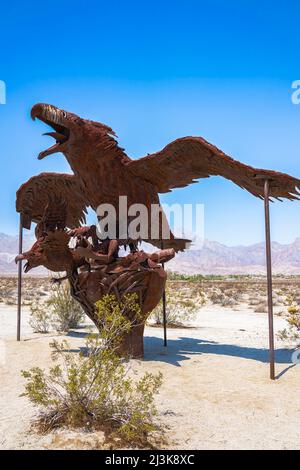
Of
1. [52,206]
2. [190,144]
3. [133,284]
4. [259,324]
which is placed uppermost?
[190,144]

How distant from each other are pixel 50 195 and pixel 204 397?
5.05 meters

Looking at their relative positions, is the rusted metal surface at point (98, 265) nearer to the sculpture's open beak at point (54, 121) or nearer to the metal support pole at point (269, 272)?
the sculpture's open beak at point (54, 121)

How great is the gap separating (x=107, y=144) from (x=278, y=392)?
15.6 ft

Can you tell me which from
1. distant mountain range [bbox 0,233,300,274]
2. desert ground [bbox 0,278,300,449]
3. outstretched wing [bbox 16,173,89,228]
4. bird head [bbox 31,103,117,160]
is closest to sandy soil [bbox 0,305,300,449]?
desert ground [bbox 0,278,300,449]

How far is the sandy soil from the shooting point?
161 inches

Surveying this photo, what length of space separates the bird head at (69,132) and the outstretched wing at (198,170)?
74 cm

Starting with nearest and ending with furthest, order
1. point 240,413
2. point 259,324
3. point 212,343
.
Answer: point 240,413 < point 212,343 < point 259,324

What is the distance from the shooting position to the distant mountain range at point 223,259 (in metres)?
117

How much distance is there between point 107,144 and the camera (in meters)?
7.29

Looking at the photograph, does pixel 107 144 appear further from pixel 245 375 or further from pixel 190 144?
pixel 245 375

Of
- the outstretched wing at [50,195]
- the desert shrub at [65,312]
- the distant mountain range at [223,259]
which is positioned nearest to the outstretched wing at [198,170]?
the outstretched wing at [50,195]

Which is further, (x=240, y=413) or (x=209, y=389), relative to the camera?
(x=209, y=389)

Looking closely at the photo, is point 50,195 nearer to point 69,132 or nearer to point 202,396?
point 69,132
